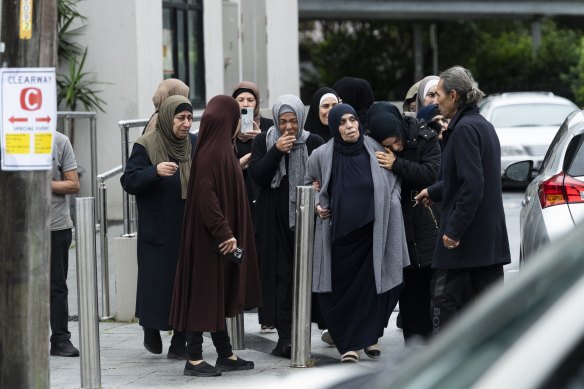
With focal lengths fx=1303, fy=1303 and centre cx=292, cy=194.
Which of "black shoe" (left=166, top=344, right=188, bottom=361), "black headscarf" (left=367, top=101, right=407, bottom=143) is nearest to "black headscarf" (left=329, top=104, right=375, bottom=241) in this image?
"black headscarf" (left=367, top=101, right=407, bottom=143)

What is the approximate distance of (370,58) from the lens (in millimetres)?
50438

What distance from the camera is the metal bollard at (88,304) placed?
755 centimetres

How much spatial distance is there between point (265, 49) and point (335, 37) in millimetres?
26697

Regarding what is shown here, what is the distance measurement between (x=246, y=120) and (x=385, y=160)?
1658mm

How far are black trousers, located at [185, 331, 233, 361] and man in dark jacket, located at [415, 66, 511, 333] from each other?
1372mm

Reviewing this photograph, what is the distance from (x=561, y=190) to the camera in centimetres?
820

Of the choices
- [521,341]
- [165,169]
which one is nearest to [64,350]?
[165,169]

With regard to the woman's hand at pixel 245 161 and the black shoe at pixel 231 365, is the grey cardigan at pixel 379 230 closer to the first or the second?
the black shoe at pixel 231 365

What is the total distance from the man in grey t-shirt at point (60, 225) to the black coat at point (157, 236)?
0.44 m

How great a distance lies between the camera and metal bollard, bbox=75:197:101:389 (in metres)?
7.55

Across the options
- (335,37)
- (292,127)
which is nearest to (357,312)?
(292,127)

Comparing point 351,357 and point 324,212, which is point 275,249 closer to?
point 324,212

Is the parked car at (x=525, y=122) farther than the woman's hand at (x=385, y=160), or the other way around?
the parked car at (x=525, y=122)

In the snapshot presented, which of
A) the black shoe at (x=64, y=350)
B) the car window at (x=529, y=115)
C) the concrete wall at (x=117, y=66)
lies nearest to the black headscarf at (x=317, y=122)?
the black shoe at (x=64, y=350)
